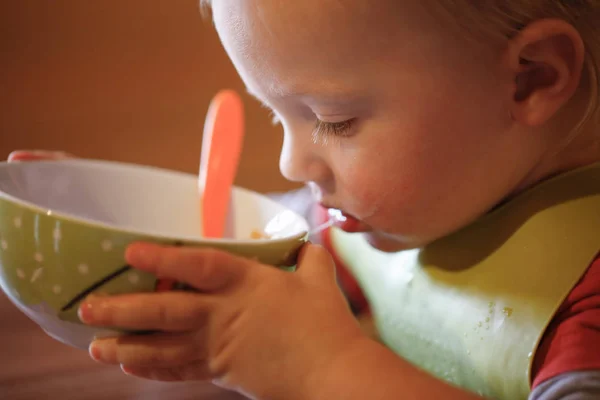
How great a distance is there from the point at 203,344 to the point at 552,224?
31cm

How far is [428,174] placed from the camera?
0.49 metres

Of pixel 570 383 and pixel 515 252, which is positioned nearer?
pixel 570 383

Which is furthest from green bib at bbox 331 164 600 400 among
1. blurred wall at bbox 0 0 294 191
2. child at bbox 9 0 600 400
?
blurred wall at bbox 0 0 294 191

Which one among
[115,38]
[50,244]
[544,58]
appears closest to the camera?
[50,244]

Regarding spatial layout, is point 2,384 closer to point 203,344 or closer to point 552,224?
point 203,344

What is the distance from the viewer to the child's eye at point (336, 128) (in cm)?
48

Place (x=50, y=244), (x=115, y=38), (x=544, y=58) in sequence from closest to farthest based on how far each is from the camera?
(x=50, y=244)
(x=544, y=58)
(x=115, y=38)

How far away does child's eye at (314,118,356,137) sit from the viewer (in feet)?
1.56

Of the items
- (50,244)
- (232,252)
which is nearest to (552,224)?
(232,252)

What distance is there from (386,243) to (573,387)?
218 mm

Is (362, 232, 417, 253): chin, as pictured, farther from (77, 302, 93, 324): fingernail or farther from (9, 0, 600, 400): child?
(77, 302, 93, 324): fingernail

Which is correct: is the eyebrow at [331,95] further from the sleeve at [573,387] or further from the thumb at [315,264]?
the sleeve at [573,387]

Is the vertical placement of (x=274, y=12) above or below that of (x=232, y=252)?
above

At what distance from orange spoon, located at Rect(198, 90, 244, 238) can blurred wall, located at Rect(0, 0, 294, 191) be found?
0.43 meters
